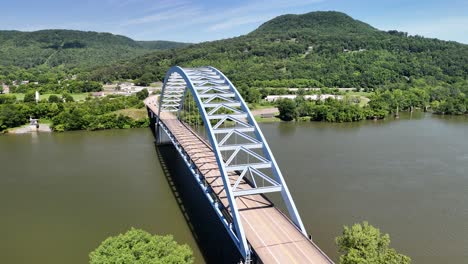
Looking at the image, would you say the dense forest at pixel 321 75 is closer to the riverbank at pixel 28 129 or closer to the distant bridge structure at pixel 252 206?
the riverbank at pixel 28 129

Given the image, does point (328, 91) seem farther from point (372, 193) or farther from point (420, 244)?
point (420, 244)

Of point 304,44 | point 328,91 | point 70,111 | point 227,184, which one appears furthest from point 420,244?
point 304,44

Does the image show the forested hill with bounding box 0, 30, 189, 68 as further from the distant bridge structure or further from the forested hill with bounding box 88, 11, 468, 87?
the distant bridge structure

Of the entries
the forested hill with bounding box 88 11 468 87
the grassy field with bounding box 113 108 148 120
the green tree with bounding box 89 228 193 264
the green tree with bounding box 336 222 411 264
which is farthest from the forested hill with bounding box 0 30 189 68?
the green tree with bounding box 336 222 411 264

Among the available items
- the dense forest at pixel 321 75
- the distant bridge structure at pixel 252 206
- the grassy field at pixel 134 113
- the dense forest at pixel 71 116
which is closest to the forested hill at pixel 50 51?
the dense forest at pixel 321 75

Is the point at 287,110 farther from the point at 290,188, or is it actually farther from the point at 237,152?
the point at 237,152

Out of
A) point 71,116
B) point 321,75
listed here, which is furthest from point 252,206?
point 321,75
